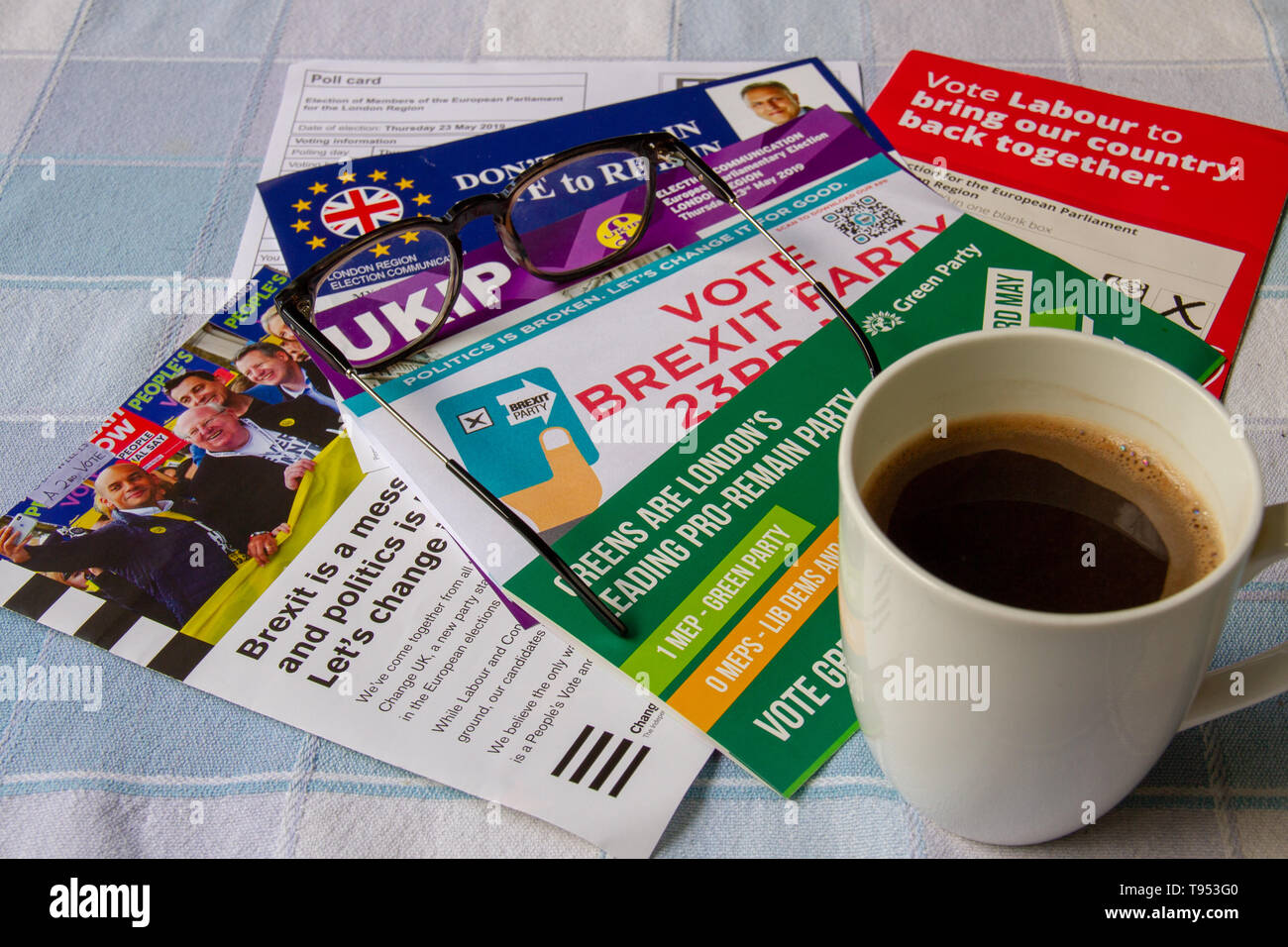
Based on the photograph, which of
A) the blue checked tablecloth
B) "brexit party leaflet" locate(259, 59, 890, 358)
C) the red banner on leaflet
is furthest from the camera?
"brexit party leaflet" locate(259, 59, 890, 358)

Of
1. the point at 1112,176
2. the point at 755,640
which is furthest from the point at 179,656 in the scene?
the point at 1112,176

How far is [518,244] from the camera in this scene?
23.3 inches

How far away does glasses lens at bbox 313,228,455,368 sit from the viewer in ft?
1.83

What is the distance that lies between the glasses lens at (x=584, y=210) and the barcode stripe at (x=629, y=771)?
0.97 feet

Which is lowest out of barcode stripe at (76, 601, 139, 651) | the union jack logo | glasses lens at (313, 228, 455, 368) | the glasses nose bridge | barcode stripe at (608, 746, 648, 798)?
barcode stripe at (608, 746, 648, 798)

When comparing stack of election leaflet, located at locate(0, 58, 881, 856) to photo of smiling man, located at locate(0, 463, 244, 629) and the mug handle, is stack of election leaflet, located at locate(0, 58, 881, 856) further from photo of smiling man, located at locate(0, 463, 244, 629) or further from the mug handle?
the mug handle

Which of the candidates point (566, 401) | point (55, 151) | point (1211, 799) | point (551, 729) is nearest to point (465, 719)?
point (551, 729)

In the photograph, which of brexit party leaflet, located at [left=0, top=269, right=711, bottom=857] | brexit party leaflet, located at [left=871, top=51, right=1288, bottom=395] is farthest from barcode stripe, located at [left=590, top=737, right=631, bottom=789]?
brexit party leaflet, located at [left=871, top=51, right=1288, bottom=395]

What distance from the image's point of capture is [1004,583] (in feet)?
1.07

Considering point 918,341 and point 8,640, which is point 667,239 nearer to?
point 918,341

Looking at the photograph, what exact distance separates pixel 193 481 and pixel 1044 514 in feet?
1.32

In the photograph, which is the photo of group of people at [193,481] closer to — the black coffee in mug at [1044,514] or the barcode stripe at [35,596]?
the barcode stripe at [35,596]

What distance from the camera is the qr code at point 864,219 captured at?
1.96ft

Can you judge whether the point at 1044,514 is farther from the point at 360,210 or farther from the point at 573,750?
the point at 360,210
